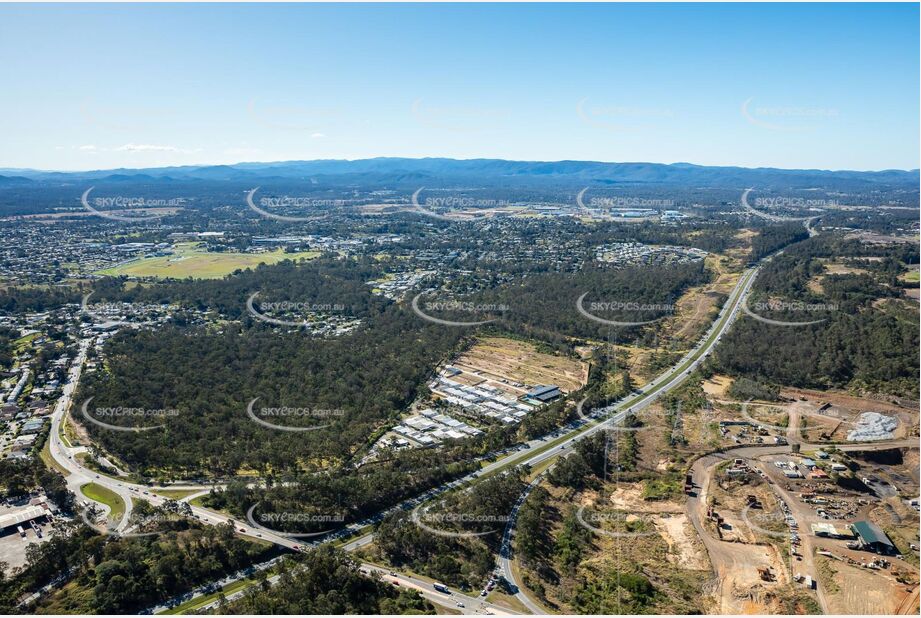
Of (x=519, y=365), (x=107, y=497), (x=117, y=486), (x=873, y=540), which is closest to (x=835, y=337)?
(x=519, y=365)

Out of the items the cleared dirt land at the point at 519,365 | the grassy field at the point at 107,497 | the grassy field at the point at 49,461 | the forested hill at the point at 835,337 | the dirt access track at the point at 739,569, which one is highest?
the forested hill at the point at 835,337

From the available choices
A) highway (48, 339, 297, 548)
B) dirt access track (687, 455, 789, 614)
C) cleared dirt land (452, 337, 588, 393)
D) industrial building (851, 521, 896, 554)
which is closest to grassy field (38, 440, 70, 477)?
highway (48, 339, 297, 548)

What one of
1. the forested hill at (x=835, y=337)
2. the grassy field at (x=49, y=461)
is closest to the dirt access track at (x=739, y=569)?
the forested hill at (x=835, y=337)

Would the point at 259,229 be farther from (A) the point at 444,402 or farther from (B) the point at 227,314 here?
(A) the point at 444,402

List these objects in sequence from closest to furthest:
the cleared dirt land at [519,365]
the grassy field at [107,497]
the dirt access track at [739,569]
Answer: the dirt access track at [739,569]
the grassy field at [107,497]
the cleared dirt land at [519,365]

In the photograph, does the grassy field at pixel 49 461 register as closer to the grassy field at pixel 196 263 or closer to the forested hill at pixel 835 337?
the forested hill at pixel 835 337

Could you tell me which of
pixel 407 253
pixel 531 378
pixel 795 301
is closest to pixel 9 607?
pixel 531 378
